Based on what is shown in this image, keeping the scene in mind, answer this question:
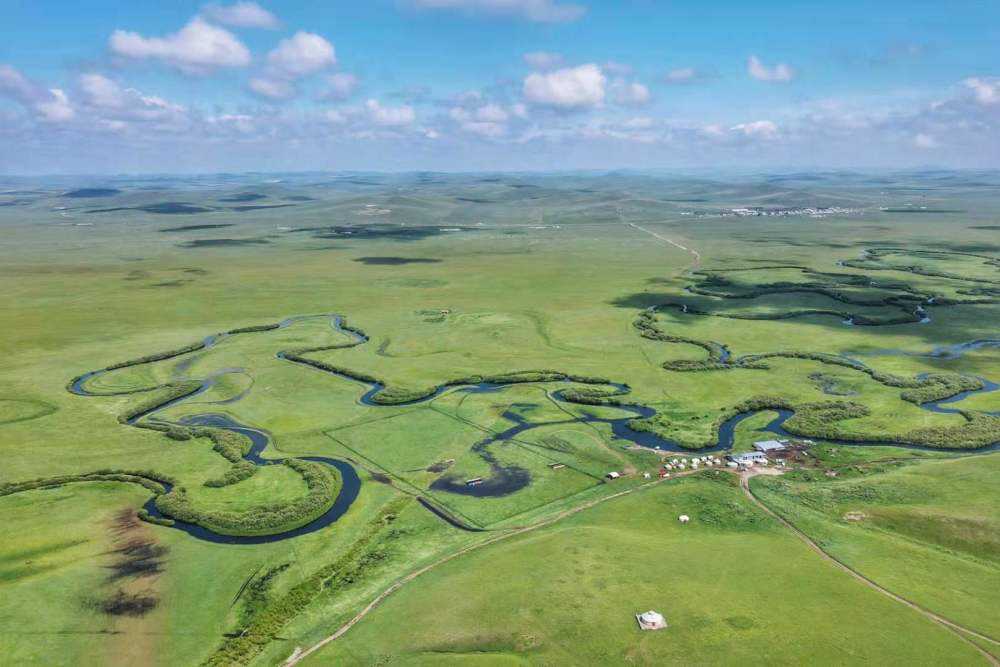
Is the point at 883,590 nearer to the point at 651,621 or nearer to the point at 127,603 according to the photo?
the point at 651,621

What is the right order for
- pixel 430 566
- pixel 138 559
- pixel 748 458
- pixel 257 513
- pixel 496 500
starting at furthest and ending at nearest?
pixel 748 458 → pixel 496 500 → pixel 257 513 → pixel 138 559 → pixel 430 566

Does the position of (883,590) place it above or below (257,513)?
above

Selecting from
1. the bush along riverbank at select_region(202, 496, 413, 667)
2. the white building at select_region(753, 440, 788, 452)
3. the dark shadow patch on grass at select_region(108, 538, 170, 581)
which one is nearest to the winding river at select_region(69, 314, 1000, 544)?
the white building at select_region(753, 440, 788, 452)

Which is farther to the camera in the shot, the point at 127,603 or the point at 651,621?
the point at 127,603

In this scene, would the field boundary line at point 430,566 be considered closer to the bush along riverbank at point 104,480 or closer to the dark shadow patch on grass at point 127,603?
the dark shadow patch on grass at point 127,603

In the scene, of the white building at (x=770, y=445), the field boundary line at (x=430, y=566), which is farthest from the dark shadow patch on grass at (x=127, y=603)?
the white building at (x=770, y=445)

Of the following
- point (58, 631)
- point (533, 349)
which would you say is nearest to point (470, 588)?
point (58, 631)

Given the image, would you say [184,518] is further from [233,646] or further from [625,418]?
[625,418]

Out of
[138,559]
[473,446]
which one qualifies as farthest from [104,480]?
[473,446]
